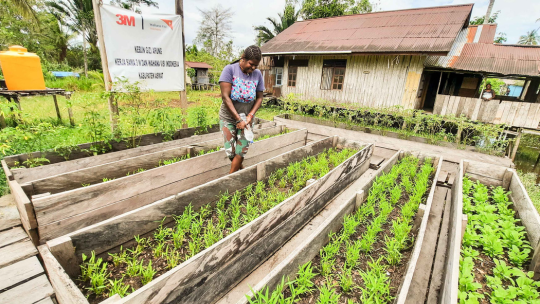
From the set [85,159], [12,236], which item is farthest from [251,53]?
[12,236]

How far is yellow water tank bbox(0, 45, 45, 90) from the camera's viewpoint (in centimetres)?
479

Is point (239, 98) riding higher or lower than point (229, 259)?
higher

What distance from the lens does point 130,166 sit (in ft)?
10.3

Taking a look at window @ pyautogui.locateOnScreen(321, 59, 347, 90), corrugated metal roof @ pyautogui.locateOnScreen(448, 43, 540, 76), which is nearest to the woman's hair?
window @ pyautogui.locateOnScreen(321, 59, 347, 90)

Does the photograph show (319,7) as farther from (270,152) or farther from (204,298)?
(204,298)

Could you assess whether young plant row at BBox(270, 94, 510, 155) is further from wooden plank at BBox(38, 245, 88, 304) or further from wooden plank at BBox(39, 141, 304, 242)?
wooden plank at BBox(38, 245, 88, 304)

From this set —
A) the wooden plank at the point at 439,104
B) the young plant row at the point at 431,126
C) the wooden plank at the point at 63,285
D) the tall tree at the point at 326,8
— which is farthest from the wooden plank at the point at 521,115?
the tall tree at the point at 326,8

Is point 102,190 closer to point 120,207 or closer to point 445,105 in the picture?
point 120,207

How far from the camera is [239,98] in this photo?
3.07 metres

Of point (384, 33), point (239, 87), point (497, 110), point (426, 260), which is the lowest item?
point (426, 260)

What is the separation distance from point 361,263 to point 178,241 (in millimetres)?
1687

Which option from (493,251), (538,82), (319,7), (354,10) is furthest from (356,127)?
(354,10)

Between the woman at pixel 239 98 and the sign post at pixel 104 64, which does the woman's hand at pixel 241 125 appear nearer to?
the woman at pixel 239 98

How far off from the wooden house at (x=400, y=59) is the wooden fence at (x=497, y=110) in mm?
35
